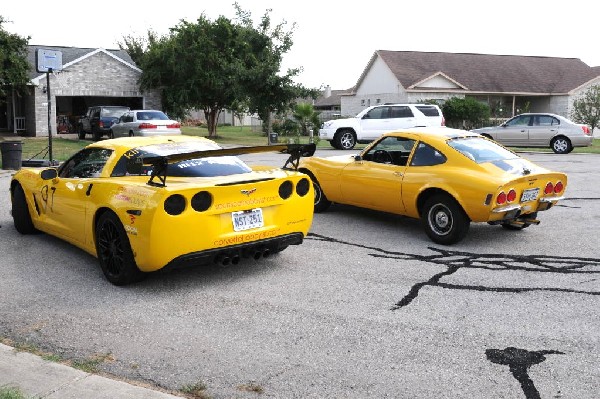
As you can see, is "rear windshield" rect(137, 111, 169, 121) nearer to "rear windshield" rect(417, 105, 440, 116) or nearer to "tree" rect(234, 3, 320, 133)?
"tree" rect(234, 3, 320, 133)

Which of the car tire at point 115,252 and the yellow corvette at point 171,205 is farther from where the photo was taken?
the car tire at point 115,252

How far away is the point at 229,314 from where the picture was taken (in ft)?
16.5

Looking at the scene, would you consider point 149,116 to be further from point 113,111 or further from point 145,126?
point 113,111

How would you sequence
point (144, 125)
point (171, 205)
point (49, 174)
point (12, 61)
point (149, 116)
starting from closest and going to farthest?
point (171, 205), point (49, 174), point (144, 125), point (149, 116), point (12, 61)

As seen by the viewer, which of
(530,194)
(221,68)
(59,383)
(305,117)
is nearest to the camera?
(59,383)

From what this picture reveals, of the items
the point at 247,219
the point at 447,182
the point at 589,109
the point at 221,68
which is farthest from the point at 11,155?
the point at 589,109

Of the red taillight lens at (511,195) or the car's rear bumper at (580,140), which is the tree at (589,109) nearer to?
the car's rear bumper at (580,140)

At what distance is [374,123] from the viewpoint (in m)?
24.0

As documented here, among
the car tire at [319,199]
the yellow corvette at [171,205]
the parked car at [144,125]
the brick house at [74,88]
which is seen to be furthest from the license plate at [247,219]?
the brick house at [74,88]

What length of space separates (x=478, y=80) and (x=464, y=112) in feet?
26.9

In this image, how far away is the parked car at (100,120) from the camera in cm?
2995

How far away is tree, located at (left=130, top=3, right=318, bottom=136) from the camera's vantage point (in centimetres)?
3061

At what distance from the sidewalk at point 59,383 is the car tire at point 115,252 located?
5.47 feet

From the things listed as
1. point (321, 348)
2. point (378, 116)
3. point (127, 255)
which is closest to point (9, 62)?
point (378, 116)
